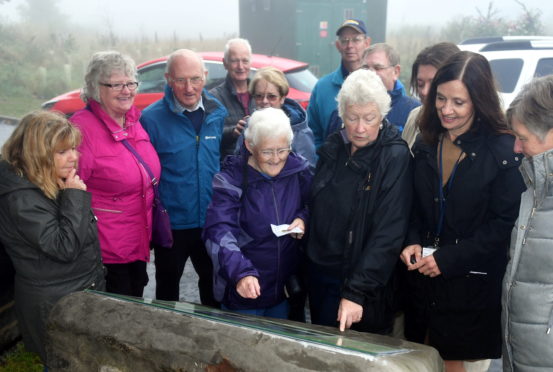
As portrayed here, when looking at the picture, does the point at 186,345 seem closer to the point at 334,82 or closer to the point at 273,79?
the point at 273,79

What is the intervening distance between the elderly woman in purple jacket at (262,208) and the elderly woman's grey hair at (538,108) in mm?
1009

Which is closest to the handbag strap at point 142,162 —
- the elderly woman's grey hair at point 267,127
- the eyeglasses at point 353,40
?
the elderly woman's grey hair at point 267,127

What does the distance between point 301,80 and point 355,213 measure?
18.9ft

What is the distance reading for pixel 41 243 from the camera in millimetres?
2271

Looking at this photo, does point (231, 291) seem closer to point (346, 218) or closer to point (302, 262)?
point (302, 262)

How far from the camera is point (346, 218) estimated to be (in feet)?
7.48

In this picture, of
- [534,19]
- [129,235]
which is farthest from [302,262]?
[534,19]

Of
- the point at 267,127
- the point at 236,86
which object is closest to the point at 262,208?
the point at 267,127

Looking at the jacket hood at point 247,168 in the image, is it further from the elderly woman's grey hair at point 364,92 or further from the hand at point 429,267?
the hand at point 429,267

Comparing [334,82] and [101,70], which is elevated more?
[101,70]

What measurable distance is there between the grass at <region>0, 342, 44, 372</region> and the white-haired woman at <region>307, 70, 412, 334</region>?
1986 millimetres

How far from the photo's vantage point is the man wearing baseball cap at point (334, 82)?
151 inches

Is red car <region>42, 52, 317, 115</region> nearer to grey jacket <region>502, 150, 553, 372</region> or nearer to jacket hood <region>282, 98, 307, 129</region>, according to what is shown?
jacket hood <region>282, 98, 307, 129</region>

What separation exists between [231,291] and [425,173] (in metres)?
1.11
